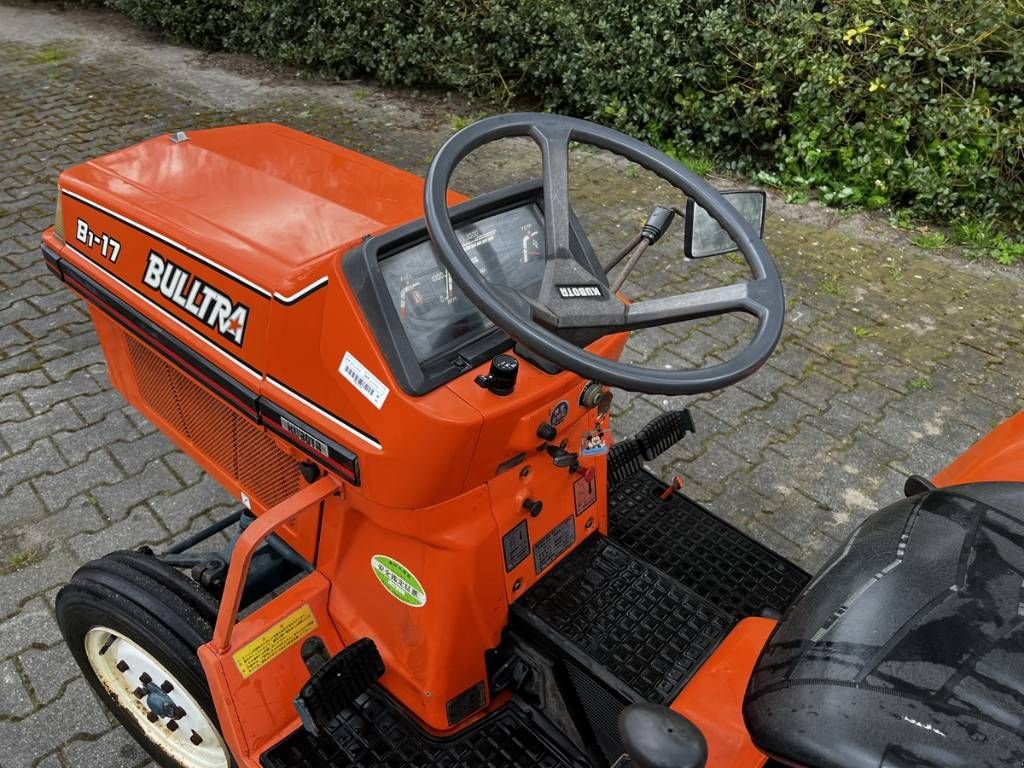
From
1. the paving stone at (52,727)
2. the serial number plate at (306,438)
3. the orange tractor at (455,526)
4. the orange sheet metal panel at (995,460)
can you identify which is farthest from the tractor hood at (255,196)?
the orange sheet metal panel at (995,460)

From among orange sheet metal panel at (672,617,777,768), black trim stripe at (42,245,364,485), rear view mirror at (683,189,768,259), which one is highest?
rear view mirror at (683,189,768,259)

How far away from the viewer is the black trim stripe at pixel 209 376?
1830mm

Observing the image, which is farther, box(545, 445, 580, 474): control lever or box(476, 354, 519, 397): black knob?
box(545, 445, 580, 474): control lever

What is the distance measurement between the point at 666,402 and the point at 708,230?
1953mm

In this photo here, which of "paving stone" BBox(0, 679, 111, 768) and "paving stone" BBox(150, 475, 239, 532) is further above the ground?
"paving stone" BBox(150, 475, 239, 532)

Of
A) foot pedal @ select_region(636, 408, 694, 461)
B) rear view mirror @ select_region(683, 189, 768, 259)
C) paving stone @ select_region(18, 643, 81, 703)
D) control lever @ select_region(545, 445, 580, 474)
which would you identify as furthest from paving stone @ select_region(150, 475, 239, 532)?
rear view mirror @ select_region(683, 189, 768, 259)

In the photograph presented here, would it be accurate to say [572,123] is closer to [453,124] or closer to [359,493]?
[359,493]

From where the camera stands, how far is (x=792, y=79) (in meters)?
5.61

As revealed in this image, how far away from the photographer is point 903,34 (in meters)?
5.17

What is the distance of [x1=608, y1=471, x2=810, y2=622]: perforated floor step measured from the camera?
2359 mm

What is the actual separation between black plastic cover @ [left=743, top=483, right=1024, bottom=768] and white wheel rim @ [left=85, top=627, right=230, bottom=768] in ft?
5.03

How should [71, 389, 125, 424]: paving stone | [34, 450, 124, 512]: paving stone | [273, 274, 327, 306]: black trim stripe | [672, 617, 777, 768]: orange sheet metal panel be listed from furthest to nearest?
[71, 389, 125, 424]: paving stone
[34, 450, 124, 512]: paving stone
[273, 274, 327, 306]: black trim stripe
[672, 617, 777, 768]: orange sheet metal panel

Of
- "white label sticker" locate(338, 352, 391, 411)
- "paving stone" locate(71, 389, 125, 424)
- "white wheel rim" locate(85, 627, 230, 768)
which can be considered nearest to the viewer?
"white label sticker" locate(338, 352, 391, 411)

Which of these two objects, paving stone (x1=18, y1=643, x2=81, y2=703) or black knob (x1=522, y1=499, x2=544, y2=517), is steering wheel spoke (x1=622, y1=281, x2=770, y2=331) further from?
paving stone (x1=18, y1=643, x2=81, y2=703)
